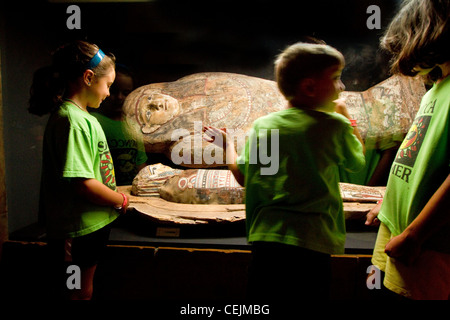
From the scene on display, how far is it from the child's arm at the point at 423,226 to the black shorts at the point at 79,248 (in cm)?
110

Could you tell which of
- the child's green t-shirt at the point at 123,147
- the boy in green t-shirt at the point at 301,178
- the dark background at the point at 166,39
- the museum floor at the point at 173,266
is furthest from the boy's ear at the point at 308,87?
the child's green t-shirt at the point at 123,147

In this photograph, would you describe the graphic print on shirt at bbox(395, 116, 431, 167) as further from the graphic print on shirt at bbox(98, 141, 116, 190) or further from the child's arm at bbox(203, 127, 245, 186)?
the graphic print on shirt at bbox(98, 141, 116, 190)

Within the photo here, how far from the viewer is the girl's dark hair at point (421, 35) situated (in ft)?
2.79

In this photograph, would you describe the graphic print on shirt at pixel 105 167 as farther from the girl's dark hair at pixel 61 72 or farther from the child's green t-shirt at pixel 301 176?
the child's green t-shirt at pixel 301 176

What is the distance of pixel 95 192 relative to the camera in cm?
107

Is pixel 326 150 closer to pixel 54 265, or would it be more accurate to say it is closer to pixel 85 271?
pixel 85 271

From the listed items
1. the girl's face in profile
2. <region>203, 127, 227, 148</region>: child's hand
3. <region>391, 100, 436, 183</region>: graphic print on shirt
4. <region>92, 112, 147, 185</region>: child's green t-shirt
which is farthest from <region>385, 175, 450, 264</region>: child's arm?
<region>92, 112, 147, 185</region>: child's green t-shirt

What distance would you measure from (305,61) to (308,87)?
0.08 metres

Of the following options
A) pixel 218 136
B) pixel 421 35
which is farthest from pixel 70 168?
pixel 421 35

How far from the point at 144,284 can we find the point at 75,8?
167 centimetres

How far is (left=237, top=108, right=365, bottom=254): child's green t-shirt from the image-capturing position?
2.79 ft

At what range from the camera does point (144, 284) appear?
1.57 metres

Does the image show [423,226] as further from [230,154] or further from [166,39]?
[166,39]
